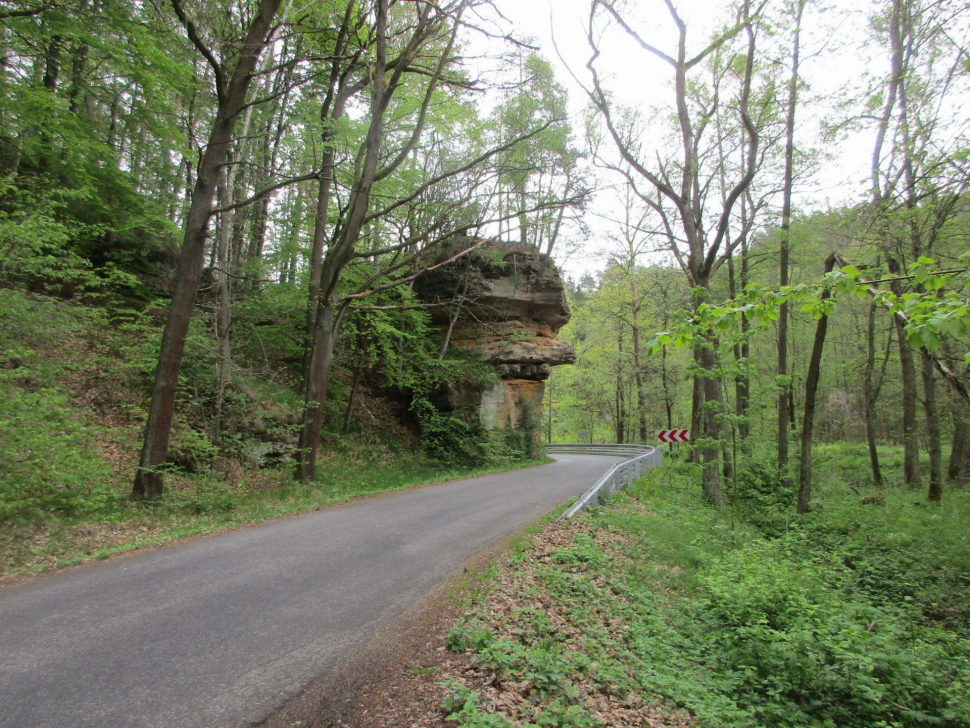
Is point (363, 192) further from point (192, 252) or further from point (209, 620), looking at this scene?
point (209, 620)

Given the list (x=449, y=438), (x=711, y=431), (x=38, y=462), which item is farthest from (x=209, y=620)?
(x=449, y=438)

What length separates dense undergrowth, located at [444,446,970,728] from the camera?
4109 mm

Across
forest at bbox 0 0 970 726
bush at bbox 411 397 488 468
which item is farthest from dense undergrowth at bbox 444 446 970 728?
bush at bbox 411 397 488 468

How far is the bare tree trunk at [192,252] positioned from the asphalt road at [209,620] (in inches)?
108

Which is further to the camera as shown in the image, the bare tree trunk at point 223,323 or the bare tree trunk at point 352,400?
the bare tree trunk at point 352,400

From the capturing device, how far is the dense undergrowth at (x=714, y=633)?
4109 mm

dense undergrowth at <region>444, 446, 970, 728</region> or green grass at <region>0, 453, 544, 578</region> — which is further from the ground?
green grass at <region>0, 453, 544, 578</region>

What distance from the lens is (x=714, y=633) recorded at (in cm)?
566

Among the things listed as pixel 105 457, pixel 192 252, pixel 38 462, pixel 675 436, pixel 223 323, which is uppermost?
pixel 192 252

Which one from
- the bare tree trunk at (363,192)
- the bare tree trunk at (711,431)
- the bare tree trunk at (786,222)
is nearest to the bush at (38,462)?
the bare tree trunk at (363,192)

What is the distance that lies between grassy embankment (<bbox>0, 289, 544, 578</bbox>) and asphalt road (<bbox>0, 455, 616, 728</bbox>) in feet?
4.51

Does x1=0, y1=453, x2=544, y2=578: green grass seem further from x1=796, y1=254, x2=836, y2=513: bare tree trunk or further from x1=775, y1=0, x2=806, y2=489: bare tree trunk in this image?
x1=775, y1=0, x2=806, y2=489: bare tree trunk

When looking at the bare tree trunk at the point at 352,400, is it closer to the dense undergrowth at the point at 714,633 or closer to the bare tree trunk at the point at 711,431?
the dense undergrowth at the point at 714,633

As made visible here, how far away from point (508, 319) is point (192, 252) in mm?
15508
